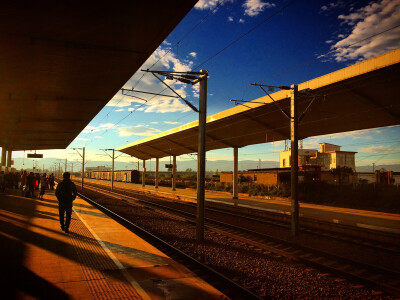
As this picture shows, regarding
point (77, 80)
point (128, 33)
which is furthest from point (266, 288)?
point (77, 80)

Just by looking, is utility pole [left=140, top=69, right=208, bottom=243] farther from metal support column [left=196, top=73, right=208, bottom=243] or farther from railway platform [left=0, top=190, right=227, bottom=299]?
railway platform [left=0, top=190, right=227, bottom=299]

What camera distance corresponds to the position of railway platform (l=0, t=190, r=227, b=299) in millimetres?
4746

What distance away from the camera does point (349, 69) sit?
12711 mm

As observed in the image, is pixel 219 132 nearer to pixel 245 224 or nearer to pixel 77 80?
pixel 245 224

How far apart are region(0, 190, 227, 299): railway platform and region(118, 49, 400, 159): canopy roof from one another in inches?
336

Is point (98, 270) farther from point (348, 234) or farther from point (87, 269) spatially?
Answer: point (348, 234)

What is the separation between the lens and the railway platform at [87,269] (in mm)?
4746

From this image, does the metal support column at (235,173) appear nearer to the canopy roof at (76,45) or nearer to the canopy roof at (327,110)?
the canopy roof at (327,110)

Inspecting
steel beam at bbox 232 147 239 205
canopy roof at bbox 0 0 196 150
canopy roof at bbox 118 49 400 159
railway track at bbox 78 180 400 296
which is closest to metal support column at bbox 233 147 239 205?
steel beam at bbox 232 147 239 205

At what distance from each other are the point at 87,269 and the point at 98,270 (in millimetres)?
226

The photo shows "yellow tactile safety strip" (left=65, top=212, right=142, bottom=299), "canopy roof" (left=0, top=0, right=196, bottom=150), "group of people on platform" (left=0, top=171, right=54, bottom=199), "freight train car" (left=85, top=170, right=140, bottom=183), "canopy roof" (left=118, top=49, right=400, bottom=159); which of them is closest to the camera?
"yellow tactile safety strip" (left=65, top=212, right=142, bottom=299)

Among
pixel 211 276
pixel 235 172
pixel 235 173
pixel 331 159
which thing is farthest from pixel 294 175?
pixel 331 159

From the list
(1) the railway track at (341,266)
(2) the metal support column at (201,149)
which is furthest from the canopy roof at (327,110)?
(1) the railway track at (341,266)

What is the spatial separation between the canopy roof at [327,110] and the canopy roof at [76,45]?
703 cm
